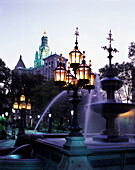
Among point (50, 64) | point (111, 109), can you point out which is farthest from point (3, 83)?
point (50, 64)

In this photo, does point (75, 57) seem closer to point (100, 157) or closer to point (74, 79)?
point (74, 79)

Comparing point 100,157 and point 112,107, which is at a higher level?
point 112,107

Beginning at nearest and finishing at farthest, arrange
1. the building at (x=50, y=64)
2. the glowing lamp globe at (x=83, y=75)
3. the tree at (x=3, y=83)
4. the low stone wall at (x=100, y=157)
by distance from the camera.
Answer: the low stone wall at (x=100, y=157) → the glowing lamp globe at (x=83, y=75) → the tree at (x=3, y=83) → the building at (x=50, y=64)

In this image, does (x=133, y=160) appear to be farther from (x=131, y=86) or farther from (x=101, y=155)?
(x=131, y=86)

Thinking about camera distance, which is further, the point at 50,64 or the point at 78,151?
the point at 50,64

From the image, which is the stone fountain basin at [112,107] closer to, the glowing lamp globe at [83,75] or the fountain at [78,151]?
the fountain at [78,151]

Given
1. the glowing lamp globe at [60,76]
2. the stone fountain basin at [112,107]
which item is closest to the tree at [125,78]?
the stone fountain basin at [112,107]

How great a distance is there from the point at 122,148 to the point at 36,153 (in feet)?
14.8

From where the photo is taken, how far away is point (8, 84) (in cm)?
4681

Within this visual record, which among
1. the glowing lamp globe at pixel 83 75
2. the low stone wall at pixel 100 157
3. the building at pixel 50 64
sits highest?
the building at pixel 50 64

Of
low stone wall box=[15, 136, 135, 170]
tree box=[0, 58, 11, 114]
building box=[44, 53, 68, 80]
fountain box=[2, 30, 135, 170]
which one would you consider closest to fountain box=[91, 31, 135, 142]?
fountain box=[2, 30, 135, 170]

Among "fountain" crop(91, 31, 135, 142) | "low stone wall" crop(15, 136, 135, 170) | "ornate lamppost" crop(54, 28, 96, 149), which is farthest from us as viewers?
"fountain" crop(91, 31, 135, 142)

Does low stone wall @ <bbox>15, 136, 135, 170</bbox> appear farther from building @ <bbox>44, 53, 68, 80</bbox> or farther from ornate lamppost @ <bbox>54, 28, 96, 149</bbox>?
building @ <bbox>44, 53, 68, 80</bbox>

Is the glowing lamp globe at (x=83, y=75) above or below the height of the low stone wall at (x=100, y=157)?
above
